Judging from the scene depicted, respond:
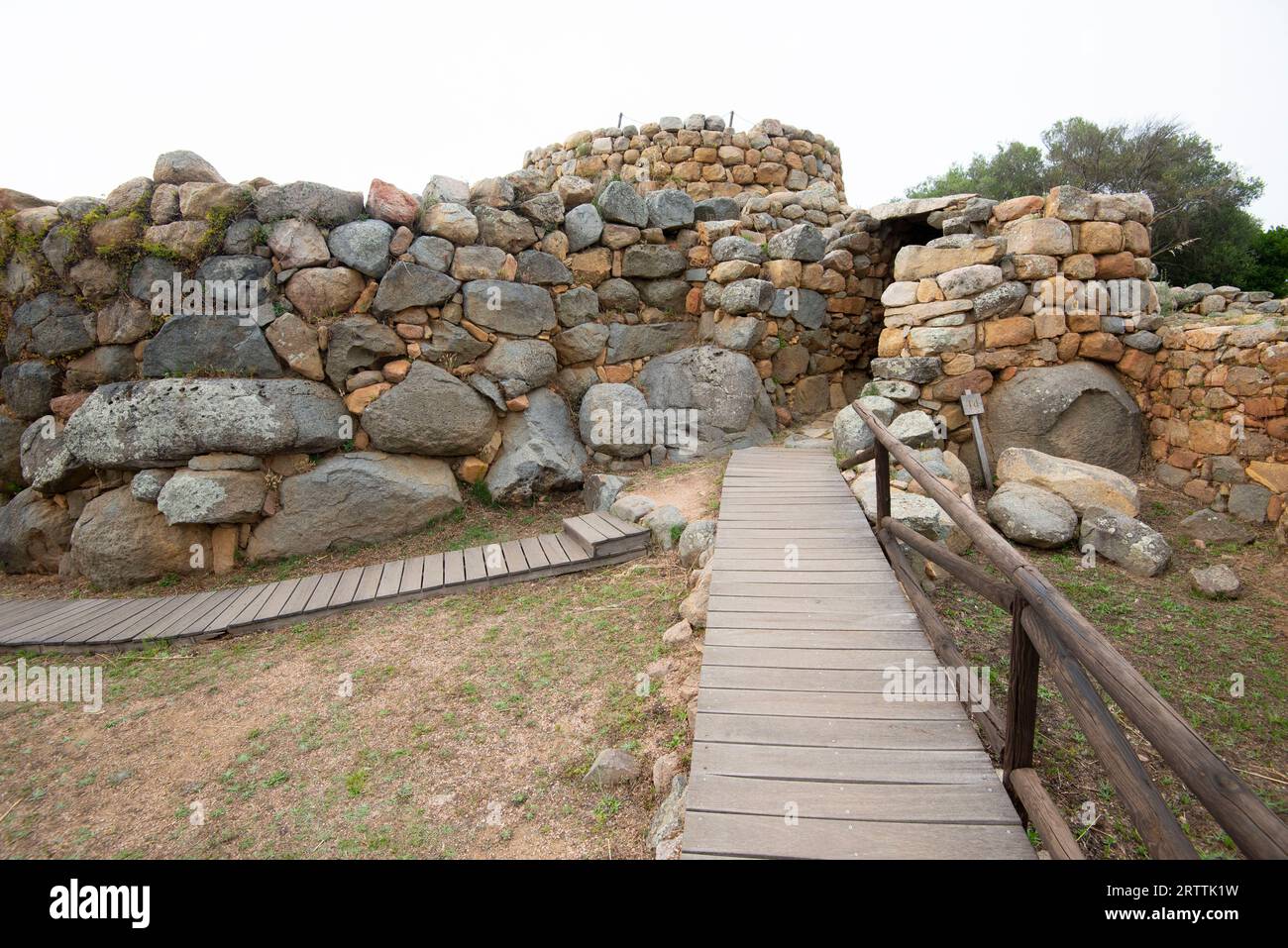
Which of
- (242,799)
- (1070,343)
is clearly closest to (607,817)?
(242,799)

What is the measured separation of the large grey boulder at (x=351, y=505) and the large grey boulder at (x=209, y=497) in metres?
0.24

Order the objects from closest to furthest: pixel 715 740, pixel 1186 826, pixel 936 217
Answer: pixel 715 740 < pixel 1186 826 < pixel 936 217

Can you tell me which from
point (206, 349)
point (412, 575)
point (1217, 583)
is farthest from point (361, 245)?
point (1217, 583)

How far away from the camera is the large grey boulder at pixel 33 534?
5.70 metres

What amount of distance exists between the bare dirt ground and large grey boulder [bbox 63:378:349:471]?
182 centimetres

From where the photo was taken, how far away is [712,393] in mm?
7285

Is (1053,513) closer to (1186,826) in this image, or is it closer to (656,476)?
(1186,826)

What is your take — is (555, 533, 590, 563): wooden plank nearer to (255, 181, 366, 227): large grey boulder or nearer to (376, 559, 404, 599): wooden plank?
(376, 559, 404, 599): wooden plank

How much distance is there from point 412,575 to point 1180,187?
15.3 m

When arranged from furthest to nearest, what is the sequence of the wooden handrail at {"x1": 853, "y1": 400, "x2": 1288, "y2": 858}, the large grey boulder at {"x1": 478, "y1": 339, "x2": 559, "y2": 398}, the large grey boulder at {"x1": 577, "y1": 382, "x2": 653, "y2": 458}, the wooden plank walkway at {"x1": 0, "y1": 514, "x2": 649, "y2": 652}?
the large grey boulder at {"x1": 577, "y1": 382, "x2": 653, "y2": 458} < the large grey boulder at {"x1": 478, "y1": 339, "x2": 559, "y2": 398} < the wooden plank walkway at {"x1": 0, "y1": 514, "x2": 649, "y2": 652} < the wooden handrail at {"x1": 853, "y1": 400, "x2": 1288, "y2": 858}

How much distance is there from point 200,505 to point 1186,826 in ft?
22.3

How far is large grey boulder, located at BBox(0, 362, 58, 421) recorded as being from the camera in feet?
19.1

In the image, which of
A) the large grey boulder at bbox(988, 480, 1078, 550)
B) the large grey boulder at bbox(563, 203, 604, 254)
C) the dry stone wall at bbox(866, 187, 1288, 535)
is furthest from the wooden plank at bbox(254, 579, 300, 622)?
the dry stone wall at bbox(866, 187, 1288, 535)

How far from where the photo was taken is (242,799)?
2.92m
